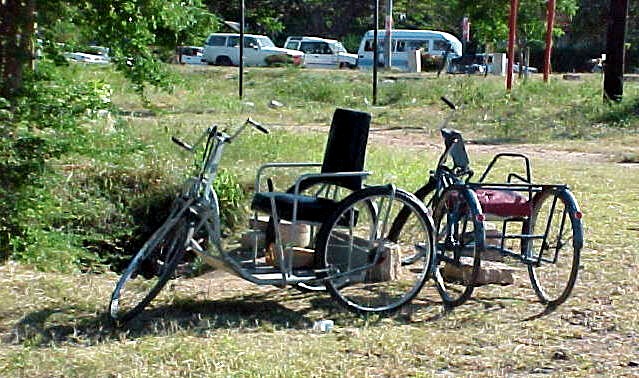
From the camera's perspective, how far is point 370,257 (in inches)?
265

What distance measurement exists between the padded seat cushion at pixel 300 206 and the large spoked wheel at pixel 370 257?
14cm

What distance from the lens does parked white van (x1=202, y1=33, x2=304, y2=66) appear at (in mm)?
46156

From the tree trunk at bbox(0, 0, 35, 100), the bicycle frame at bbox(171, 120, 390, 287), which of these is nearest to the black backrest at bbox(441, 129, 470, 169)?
the bicycle frame at bbox(171, 120, 390, 287)

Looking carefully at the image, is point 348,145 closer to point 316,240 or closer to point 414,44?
point 316,240

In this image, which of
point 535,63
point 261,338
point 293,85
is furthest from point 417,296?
point 535,63

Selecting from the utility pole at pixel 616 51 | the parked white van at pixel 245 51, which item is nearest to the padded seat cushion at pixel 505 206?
the utility pole at pixel 616 51

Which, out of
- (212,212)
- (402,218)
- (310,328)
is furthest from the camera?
(402,218)

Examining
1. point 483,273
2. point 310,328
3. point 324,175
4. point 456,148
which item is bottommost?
point 310,328

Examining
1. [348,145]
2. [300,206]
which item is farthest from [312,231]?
[300,206]

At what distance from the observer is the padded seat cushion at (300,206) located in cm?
648

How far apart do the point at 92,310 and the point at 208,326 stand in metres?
0.71

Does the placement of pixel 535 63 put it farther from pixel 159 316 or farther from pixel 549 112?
pixel 159 316

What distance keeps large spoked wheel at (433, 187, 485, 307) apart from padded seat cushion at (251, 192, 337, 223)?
0.68 metres

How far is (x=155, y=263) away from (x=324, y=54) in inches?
1668
